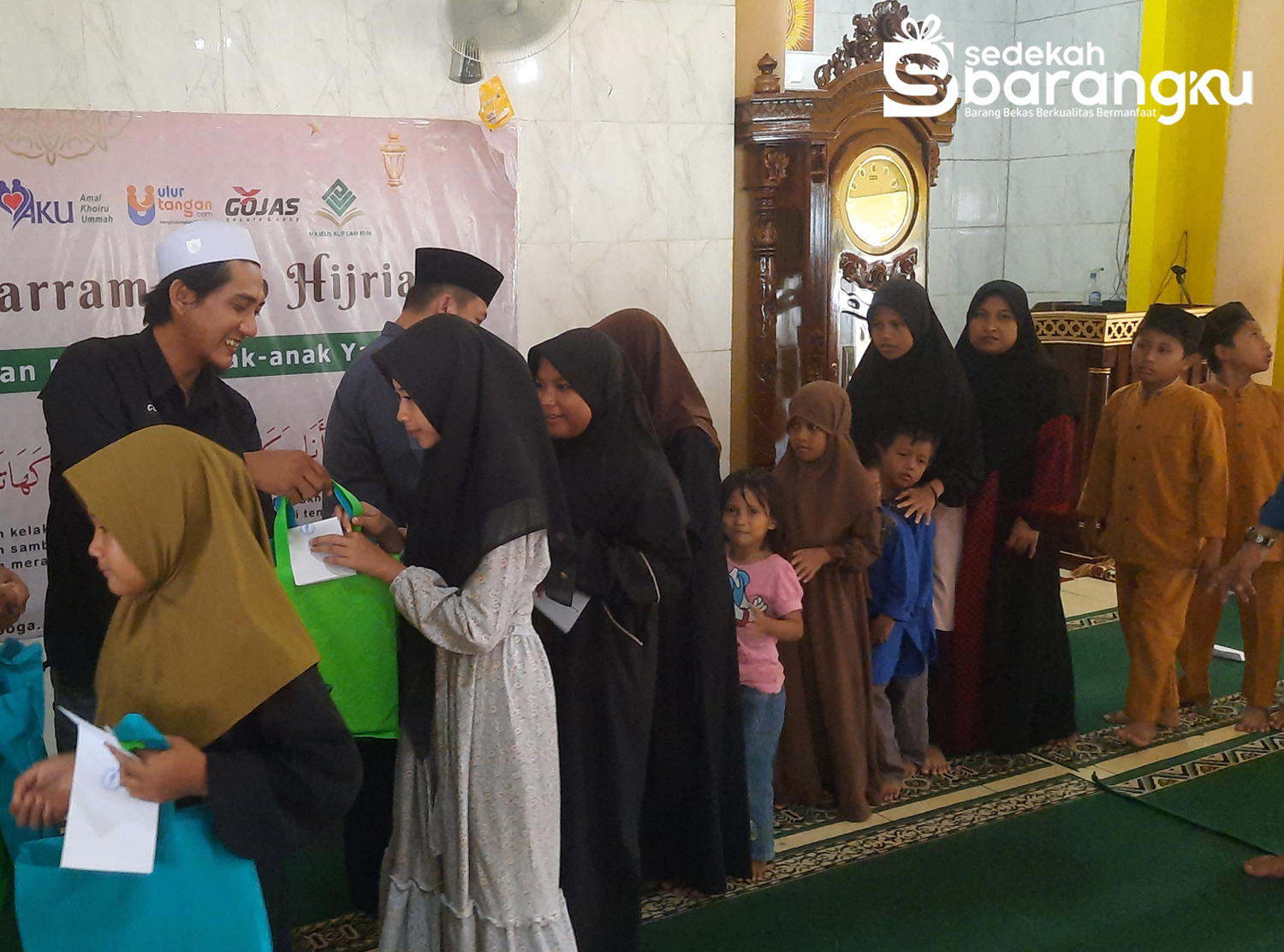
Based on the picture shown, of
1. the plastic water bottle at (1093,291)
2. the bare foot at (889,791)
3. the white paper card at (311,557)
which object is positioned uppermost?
the plastic water bottle at (1093,291)

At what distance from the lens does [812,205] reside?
14.3 feet

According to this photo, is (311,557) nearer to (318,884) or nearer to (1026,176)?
(318,884)

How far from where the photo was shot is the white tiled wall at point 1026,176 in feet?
24.2

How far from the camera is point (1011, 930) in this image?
274cm

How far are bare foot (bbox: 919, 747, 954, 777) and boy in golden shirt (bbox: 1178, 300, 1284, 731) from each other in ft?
3.68

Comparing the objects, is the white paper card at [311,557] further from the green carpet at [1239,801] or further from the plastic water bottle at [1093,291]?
the plastic water bottle at [1093,291]

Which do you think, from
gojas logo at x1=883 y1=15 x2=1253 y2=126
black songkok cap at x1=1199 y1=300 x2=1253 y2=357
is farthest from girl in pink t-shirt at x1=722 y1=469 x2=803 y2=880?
gojas logo at x1=883 y1=15 x2=1253 y2=126

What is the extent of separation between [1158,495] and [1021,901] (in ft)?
4.97

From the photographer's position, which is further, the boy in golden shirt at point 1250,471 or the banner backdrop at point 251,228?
the boy in golden shirt at point 1250,471

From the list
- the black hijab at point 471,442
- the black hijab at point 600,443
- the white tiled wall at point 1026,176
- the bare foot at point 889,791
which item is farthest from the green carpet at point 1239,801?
the white tiled wall at point 1026,176

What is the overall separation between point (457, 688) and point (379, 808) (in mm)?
929

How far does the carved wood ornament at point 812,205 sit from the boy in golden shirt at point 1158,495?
113cm

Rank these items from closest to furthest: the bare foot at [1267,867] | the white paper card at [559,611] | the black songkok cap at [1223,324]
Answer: the white paper card at [559,611]
the bare foot at [1267,867]
the black songkok cap at [1223,324]

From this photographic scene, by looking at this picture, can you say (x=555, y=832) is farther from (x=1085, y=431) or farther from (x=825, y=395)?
(x=1085, y=431)
